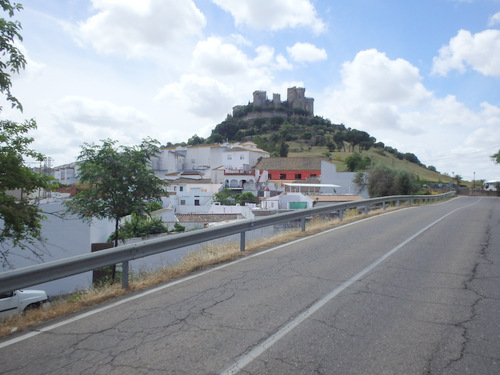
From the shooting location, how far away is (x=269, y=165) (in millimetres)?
79625

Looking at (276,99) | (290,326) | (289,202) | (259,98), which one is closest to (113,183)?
(290,326)

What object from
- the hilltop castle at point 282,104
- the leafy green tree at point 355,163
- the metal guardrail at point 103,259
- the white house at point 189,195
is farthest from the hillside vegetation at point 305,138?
the metal guardrail at point 103,259

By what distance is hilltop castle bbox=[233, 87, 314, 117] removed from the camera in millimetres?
172500

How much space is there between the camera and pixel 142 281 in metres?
6.54

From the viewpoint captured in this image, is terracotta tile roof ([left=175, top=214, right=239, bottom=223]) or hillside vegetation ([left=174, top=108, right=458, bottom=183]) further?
hillside vegetation ([left=174, top=108, right=458, bottom=183])

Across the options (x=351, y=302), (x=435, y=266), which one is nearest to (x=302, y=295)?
(x=351, y=302)

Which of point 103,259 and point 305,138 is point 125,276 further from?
Answer: point 305,138

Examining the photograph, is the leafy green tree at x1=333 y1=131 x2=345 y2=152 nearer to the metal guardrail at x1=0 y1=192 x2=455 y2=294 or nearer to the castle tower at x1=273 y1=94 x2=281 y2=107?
the castle tower at x1=273 y1=94 x2=281 y2=107

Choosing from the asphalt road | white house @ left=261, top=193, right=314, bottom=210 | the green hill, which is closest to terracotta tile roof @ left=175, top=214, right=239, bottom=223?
white house @ left=261, top=193, right=314, bottom=210

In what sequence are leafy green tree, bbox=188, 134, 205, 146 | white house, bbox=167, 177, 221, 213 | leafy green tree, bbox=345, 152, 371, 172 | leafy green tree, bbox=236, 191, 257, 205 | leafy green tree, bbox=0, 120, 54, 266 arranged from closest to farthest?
leafy green tree, bbox=0, 120, 54, 266, white house, bbox=167, 177, 221, 213, leafy green tree, bbox=236, 191, 257, 205, leafy green tree, bbox=345, 152, 371, 172, leafy green tree, bbox=188, 134, 205, 146

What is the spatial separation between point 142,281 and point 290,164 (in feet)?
236

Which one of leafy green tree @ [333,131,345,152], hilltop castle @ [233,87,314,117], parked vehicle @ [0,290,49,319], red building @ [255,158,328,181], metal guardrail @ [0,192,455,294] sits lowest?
parked vehicle @ [0,290,49,319]

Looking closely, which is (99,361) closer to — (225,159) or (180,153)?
(225,159)

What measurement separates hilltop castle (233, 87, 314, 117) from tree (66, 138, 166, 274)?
161 metres
